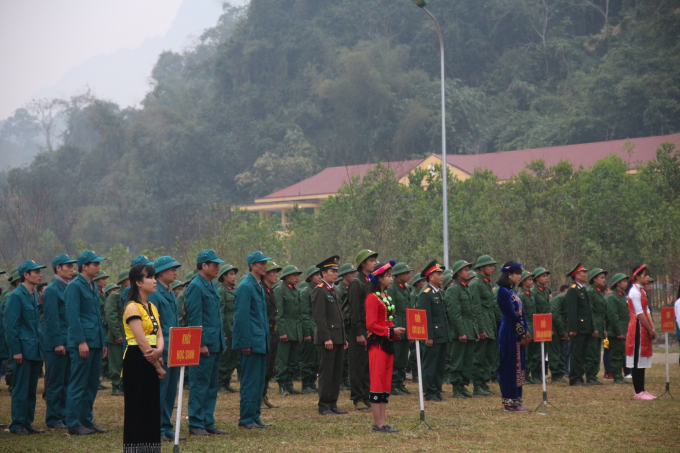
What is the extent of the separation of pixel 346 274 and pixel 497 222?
17.6 m

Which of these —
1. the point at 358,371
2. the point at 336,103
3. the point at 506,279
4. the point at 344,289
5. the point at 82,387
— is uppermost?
the point at 336,103

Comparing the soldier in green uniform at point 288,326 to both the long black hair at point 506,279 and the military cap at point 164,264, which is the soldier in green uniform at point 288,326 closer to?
the long black hair at point 506,279

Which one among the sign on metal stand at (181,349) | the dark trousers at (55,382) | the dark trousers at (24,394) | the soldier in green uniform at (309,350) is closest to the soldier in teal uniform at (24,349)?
the dark trousers at (24,394)

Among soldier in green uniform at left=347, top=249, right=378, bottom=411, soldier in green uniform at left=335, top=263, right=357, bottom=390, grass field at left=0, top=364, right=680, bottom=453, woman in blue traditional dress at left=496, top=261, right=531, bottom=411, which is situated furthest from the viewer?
soldier in green uniform at left=335, top=263, right=357, bottom=390

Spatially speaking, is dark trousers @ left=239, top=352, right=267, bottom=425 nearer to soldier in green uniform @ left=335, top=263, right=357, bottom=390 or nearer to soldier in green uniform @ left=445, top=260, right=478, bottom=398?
soldier in green uniform @ left=335, top=263, right=357, bottom=390

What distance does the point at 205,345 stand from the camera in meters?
9.27

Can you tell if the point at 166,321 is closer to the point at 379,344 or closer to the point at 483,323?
the point at 379,344

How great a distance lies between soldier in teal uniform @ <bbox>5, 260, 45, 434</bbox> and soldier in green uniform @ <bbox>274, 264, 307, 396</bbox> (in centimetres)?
444

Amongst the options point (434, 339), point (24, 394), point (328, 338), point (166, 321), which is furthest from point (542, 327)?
point (24, 394)

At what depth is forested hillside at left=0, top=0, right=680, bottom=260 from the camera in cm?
6341

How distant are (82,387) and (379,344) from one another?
11.5ft

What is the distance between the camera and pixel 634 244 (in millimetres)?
33125

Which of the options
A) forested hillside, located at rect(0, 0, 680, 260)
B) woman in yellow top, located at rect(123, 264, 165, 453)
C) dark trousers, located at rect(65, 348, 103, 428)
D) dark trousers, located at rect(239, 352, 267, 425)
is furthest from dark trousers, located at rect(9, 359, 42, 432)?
forested hillside, located at rect(0, 0, 680, 260)

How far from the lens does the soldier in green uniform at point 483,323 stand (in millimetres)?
12828
